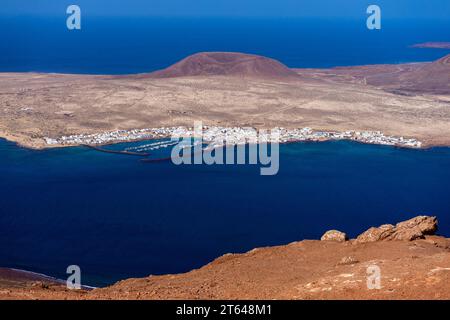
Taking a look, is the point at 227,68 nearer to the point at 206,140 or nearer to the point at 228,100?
the point at 228,100

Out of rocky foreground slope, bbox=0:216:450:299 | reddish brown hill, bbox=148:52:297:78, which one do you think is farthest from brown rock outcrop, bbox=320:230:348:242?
reddish brown hill, bbox=148:52:297:78

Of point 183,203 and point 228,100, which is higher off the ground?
point 228,100

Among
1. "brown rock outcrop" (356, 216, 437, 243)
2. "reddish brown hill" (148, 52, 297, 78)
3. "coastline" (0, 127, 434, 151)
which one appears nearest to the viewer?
"brown rock outcrop" (356, 216, 437, 243)

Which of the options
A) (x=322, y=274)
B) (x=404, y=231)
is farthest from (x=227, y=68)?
(x=322, y=274)

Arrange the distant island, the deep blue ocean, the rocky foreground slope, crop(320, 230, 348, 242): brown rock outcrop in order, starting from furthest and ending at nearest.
A: the distant island, the deep blue ocean, crop(320, 230, 348, 242): brown rock outcrop, the rocky foreground slope

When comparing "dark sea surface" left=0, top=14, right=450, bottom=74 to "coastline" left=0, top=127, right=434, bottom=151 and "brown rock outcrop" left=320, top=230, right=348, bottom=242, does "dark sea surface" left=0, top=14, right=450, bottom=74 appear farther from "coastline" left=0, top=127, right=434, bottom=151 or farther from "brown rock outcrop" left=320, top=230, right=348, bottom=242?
"brown rock outcrop" left=320, top=230, right=348, bottom=242
